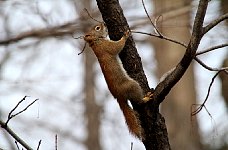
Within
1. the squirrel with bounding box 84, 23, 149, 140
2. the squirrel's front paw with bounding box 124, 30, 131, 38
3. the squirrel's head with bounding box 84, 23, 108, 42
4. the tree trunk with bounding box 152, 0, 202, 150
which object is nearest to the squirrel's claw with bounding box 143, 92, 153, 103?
the squirrel with bounding box 84, 23, 149, 140

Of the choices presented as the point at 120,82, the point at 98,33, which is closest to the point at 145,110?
the point at 120,82

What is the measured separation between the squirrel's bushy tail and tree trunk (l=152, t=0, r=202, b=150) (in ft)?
12.7

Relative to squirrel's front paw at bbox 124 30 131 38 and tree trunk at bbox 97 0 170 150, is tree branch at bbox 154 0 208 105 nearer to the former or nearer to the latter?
tree trunk at bbox 97 0 170 150

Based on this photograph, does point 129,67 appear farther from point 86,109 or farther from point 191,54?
point 86,109

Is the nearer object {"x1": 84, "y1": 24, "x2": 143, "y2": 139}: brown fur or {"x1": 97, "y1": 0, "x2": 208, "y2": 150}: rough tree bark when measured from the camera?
{"x1": 97, "y1": 0, "x2": 208, "y2": 150}: rough tree bark

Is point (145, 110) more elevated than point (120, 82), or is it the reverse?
point (120, 82)

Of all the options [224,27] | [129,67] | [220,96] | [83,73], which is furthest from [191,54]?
[83,73]

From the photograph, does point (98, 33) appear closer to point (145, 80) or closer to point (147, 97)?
point (145, 80)

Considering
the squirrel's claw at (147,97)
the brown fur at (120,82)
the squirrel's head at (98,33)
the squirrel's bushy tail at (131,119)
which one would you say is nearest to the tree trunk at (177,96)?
the squirrel's head at (98,33)

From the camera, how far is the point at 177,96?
269 inches

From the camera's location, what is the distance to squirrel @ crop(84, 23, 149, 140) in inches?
92.2

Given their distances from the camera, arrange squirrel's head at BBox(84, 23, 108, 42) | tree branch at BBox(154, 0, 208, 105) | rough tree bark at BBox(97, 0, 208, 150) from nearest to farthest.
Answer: tree branch at BBox(154, 0, 208, 105), rough tree bark at BBox(97, 0, 208, 150), squirrel's head at BBox(84, 23, 108, 42)

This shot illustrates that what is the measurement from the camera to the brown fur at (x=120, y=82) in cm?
234

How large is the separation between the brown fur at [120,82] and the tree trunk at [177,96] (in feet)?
12.3
